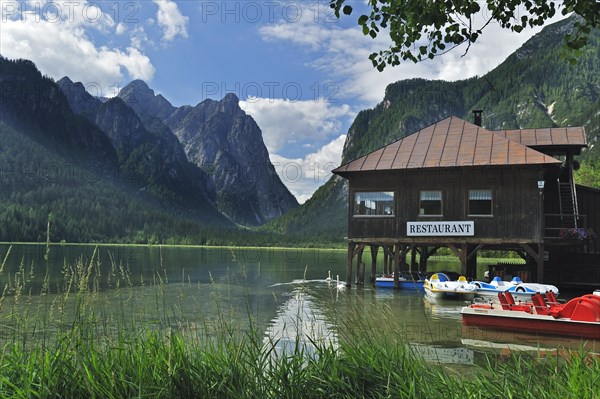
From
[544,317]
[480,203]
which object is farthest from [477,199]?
[544,317]

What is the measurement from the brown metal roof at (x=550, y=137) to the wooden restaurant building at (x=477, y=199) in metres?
0.05

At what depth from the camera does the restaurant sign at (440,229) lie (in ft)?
85.9

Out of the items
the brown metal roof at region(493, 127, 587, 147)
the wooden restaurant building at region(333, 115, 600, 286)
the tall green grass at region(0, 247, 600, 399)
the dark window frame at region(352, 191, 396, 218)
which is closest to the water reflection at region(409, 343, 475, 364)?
the tall green grass at region(0, 247, 600, 399)

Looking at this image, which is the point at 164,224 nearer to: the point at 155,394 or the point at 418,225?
the point at 418,225

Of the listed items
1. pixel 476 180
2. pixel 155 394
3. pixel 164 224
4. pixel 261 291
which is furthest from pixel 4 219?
pixel 155 394

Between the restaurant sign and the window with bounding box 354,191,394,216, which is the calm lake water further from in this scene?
the window with bounding box 354,191,394,216

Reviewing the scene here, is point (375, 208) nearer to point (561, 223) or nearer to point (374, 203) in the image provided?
point (374, 203)

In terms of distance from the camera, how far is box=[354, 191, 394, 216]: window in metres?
28.0

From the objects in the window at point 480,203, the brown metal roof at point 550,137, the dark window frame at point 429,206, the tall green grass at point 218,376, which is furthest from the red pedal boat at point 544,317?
the brown metal roof at point 550,137

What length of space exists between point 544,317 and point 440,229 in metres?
12.9

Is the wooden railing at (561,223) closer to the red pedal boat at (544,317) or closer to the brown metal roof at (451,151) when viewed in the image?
the brown metal roof at (451,151)

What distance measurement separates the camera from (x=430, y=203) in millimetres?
27141

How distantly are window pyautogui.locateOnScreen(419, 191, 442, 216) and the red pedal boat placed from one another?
11.3 meters

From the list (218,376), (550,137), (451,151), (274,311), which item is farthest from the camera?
(550,137)
